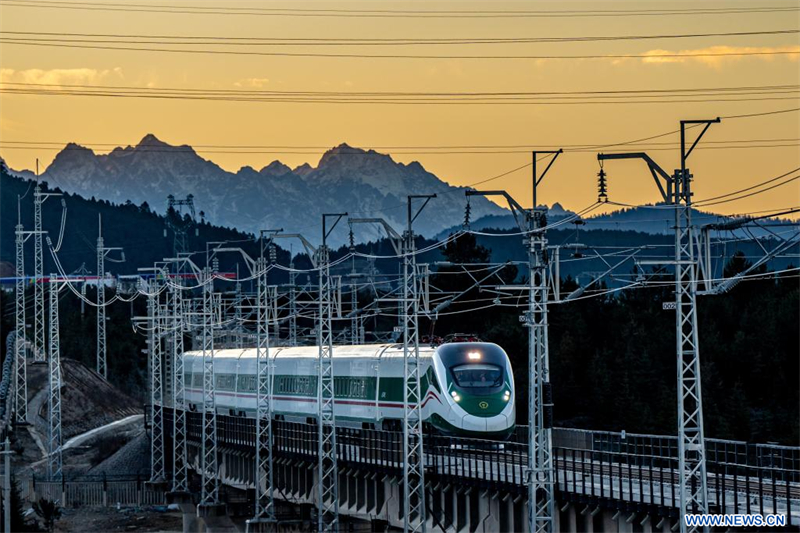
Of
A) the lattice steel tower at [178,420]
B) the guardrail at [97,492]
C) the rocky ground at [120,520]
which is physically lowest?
the rocky ground at [120,520]

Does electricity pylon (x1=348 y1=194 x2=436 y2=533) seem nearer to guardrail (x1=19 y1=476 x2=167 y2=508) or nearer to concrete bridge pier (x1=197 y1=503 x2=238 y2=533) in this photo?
concrete bridge pier (x1=197 y1=503 x2=238 y2=533)

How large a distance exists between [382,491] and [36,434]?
176 ft

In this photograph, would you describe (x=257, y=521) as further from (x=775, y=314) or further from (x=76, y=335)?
(x=76, y=335)

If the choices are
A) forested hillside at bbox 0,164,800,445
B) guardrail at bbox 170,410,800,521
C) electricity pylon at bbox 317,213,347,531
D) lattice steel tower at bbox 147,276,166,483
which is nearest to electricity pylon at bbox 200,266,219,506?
guardrail at bbox 170,410,800,521

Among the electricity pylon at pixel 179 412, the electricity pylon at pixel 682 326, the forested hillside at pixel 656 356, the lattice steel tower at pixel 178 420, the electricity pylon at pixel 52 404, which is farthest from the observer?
the lattice steel tower at pixel 178 420

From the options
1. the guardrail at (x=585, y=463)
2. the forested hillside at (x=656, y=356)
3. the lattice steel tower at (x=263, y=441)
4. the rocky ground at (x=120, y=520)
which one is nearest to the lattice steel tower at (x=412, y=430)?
the guardrail at (x=585, y=463)

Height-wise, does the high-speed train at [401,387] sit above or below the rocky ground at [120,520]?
above

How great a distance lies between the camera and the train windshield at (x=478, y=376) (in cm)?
6278

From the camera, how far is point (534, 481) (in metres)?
41.5

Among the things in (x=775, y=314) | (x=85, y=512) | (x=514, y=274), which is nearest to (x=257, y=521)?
(x=85, y=512)

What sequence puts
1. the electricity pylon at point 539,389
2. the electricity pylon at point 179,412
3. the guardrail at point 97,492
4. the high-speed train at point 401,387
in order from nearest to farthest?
the electricity pylon at point 539,389 → the high-speed train at point 401,387 → the electricity pylon at point 179,412 → the guardrail at point 97,492

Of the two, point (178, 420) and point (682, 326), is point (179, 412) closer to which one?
point (178, 420)

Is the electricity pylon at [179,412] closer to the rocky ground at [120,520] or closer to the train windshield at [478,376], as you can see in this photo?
the rocky ground at [120,520]

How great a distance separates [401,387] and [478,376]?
3814 mm
